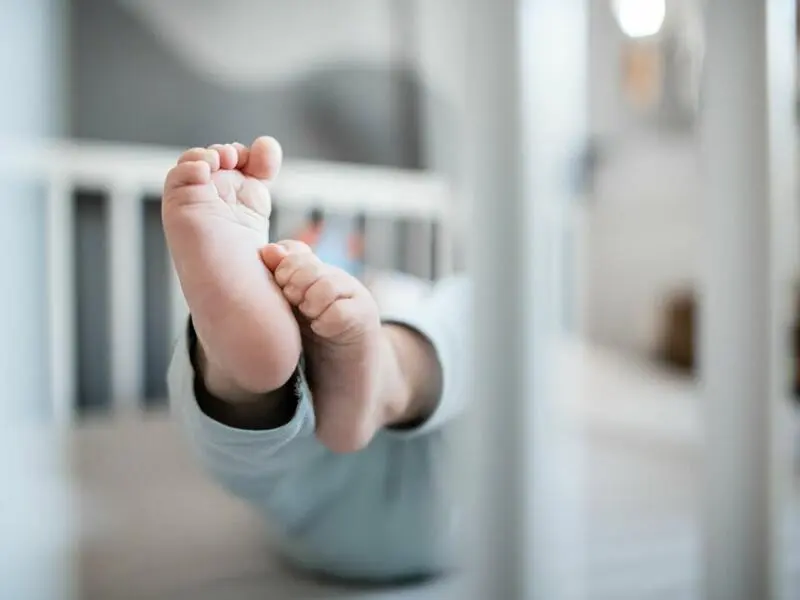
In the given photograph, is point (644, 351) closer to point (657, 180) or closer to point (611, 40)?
point (657, 180)

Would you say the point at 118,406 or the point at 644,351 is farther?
the point at 644,351

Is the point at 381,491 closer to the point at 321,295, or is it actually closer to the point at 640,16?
the point at 321,295

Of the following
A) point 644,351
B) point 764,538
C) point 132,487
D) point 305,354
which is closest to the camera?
point 305,354

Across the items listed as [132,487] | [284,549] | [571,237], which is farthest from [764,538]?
[132,487]

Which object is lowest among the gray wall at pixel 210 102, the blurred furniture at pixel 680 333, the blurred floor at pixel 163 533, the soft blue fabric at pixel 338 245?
the blurred floor at pixel 163 533

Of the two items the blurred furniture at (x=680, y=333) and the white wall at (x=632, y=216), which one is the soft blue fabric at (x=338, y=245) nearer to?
the white wall at (x=632, y=216)

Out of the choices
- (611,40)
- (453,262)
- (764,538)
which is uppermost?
(611,40)

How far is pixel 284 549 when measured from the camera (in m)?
0.51

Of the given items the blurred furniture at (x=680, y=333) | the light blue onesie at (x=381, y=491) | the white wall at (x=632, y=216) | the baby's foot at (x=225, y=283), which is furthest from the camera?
the blurred furniture at (x=680, y=333)

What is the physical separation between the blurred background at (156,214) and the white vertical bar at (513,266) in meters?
0.02

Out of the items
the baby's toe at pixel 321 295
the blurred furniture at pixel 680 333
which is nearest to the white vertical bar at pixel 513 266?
the baby's toe at pixel 321 295

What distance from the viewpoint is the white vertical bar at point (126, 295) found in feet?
1.73

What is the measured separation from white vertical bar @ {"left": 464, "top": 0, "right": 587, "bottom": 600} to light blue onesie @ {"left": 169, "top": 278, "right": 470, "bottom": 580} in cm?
2

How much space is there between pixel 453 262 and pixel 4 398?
1.05 feet
